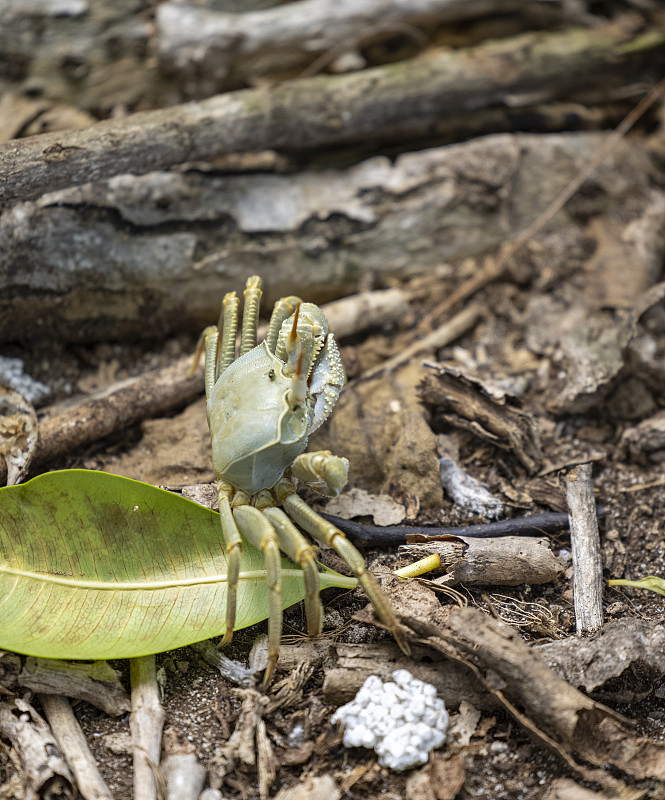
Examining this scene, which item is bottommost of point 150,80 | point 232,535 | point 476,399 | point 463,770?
point 463,770

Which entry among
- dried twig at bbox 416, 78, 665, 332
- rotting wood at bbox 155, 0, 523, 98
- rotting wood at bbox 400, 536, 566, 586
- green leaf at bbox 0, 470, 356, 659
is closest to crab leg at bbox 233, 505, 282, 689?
green leaf at bbox 0, 470, 356, 659

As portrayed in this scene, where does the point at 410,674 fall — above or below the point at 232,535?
below

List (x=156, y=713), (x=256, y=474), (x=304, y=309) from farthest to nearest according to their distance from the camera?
(x=304, y=309) < (x=256, y=474) < (x=156, y=713)

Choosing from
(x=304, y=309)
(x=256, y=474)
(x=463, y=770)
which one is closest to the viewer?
(x=463, y=770)

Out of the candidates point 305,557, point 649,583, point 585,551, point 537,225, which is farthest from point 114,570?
point 537,225

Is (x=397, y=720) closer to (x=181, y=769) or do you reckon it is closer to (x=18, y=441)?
(x=181, y=769)

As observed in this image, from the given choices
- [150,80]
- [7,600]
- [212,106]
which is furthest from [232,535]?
[150,80]

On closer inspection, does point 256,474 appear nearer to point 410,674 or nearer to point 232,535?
point 232,535

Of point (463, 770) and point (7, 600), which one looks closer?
point (463, 770)
